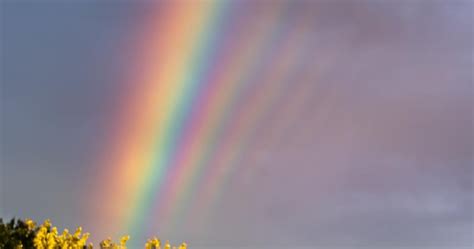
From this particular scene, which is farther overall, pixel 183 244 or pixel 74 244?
pixel 74 244

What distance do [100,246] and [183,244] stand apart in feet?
13.8

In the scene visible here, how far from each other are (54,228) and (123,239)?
10.9 feet

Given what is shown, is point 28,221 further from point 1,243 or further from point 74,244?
point 74,244

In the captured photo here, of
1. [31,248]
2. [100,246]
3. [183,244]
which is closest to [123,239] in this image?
[100,246]

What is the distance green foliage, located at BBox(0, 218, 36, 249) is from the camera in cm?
2700

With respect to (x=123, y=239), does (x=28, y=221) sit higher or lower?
higher

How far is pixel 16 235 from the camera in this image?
27438mm

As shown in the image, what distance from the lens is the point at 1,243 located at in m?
26.8

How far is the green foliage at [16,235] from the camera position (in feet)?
88.6

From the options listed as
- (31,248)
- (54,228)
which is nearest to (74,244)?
(54,228)

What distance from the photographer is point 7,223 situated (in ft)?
92.0

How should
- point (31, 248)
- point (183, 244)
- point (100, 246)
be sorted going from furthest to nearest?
point (31, 248) < point (100, 246) < point (183, 244)

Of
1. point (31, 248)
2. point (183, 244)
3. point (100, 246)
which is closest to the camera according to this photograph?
point (183, 244)

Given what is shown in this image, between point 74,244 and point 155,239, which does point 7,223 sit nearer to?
point 74,244
